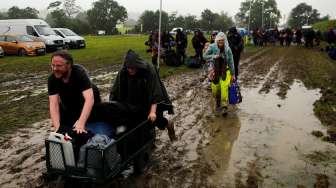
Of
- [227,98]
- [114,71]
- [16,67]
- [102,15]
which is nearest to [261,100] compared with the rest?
[227,98]

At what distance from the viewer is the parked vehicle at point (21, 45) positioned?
23750 mm

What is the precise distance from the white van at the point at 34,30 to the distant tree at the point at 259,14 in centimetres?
9502

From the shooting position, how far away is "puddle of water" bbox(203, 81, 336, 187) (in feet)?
17.3

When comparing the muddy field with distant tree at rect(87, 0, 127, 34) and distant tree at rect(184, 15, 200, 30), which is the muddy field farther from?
distant tree at rect(184, 15, 200, 30)

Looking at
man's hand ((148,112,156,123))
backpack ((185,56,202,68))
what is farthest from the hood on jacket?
backpack ((185,56,202,68))

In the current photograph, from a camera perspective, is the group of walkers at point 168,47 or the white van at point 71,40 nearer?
the group of walkers at point 168,47

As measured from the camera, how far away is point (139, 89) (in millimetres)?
5418

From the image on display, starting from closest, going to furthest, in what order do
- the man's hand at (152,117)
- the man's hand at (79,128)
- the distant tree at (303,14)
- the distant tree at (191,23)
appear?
the man's hand at (79,128)
the man's hand at (152,117)
the distant tree at (191,23)
the distant tree at (303,14)

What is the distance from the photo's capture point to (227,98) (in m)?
8.58

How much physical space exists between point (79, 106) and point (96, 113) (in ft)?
0.69

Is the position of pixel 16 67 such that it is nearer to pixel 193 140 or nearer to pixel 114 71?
pixel 114 71

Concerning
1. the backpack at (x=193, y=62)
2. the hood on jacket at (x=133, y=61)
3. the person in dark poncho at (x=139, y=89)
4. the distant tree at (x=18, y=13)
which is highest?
the distant tree at (x=18, y=13)

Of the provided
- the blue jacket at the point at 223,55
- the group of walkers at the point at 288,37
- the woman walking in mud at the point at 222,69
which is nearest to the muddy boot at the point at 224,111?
the woman walking in mud at the point at 222,69

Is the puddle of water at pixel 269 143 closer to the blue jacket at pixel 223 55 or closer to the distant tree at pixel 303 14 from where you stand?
the blue jacket at pixel 223 55
